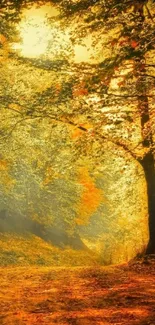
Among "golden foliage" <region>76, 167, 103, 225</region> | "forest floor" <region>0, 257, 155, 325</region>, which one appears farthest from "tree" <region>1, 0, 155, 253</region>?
"golden foliage" <region>76, 167, 103, 225</region>

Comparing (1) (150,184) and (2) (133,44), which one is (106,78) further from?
(1) (150,184)

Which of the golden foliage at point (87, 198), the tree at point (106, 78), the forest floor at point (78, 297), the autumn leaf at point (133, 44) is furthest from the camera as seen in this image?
the golden foliage at point (87, 198)

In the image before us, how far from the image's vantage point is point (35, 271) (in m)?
13.4

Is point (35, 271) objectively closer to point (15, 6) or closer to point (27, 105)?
point (27, 105)

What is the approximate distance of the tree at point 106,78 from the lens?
11079 millimetres

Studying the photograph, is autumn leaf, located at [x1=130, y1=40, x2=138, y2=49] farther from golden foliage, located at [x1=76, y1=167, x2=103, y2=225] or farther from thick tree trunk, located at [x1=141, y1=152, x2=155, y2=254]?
golden foliage, located at [x1=76, y1=167, x2=103, y2=225]

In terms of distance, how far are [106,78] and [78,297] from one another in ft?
20.0

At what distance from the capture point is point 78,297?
28.9 ft

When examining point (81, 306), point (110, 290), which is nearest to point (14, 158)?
point (110, 290)

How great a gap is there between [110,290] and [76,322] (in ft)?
10.2

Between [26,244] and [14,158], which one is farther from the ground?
[14,158]

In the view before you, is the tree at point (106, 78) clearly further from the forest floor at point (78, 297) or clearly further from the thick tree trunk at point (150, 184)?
the forest floor at point (78, 297)

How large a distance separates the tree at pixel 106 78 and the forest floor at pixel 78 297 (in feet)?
13.6

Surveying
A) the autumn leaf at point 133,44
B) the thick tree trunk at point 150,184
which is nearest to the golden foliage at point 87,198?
the thick tree trunk at point 150,184
